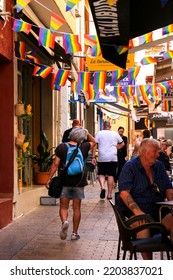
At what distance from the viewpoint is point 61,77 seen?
38.2 feet

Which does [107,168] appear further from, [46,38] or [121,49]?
[121,49]

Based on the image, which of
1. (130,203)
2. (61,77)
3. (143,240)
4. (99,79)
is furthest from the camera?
(99,79)

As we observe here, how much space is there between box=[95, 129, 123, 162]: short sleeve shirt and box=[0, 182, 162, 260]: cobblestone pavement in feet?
8.24

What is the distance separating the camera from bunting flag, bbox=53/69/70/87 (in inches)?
456

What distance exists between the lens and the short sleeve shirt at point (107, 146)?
1441 cm

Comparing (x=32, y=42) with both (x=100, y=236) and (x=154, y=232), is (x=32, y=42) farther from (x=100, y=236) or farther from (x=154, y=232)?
(x=154, y=232)

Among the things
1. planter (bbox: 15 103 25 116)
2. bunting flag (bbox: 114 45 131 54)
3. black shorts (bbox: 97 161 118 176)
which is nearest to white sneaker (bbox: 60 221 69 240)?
planter (bbox: 15 103 25 116)

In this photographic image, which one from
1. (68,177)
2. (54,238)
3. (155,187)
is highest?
(155,187)

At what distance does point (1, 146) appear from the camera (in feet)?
33.9

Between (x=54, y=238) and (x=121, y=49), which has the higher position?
(x=121, y=49)

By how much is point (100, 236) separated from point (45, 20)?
5.71 metres

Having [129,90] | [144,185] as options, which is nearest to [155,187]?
[144,185]

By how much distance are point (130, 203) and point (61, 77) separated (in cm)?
568

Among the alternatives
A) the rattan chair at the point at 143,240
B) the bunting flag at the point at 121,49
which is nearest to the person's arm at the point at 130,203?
the rattan chair at the point at 143,240
